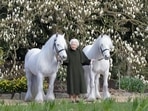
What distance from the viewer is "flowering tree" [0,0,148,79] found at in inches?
626

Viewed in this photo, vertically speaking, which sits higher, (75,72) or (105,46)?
(105,46)

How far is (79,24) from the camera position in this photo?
1609 centimetres

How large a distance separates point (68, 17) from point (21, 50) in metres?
2.33

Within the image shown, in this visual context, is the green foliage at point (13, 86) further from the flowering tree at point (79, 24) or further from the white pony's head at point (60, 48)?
the white pony's head at point (60, 48)

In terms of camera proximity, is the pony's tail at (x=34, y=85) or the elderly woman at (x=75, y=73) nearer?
the elderly woman at (x=75, y=73)

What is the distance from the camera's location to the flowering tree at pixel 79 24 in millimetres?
15906

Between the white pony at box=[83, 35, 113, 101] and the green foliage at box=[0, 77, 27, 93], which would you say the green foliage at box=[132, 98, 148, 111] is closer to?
the white pony at box=[83, 35, 113, 101]

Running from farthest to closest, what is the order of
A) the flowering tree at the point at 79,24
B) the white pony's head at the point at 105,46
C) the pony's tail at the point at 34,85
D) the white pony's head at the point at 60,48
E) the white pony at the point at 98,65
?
the flowering tree at the point at 79,24 < the pony's tail at the point at 34,85 < the white pony at the point at 98,65 < the white pony's head at the point at 105,46 < the white pony's head at the point at 60,48

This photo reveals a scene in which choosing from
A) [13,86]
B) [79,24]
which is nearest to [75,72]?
[13,86]

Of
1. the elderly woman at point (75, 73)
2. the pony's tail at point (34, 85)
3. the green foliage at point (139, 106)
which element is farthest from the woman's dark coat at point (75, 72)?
the green foliage at point (139, 106)

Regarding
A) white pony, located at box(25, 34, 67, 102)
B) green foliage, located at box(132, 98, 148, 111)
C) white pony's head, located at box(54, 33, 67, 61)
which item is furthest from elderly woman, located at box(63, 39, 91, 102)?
green foliage, located at box(132, 98, 148, 111)

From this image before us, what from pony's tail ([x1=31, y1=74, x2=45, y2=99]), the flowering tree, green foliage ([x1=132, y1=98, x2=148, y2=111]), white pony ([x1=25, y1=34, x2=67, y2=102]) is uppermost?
the flowering tree

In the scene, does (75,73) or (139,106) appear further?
(75,73)

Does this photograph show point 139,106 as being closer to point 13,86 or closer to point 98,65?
point 98,65
